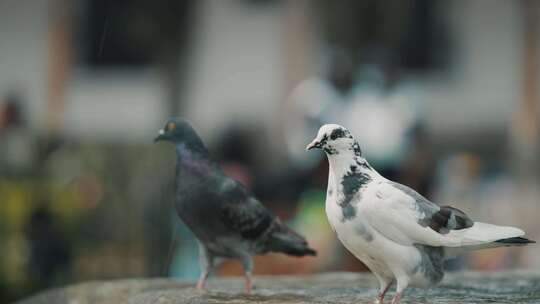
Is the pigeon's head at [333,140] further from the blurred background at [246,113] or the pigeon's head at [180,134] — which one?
the blurred background at [246,113]

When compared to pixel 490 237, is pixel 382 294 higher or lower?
lower

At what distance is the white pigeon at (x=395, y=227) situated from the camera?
429 centimetres

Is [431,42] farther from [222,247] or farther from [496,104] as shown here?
[222,247]

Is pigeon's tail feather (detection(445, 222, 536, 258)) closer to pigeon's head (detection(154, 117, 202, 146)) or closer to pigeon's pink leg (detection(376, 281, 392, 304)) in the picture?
pigeon's pink leg (detection(376, 281, 392, 304))

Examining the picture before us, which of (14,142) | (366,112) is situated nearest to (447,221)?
(366,112)

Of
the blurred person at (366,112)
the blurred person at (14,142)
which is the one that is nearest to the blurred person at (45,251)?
the blurred person at (14,142)

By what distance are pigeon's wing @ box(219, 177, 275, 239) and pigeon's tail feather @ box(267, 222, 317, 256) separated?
0.05 m

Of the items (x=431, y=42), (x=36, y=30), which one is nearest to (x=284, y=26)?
(x=431, y=42)

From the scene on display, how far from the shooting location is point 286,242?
201 inches

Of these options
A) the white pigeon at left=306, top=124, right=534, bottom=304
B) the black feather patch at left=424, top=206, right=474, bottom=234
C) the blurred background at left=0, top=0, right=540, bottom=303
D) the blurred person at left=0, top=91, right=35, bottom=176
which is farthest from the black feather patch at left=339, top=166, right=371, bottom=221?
the blurred person at left=0, top=91, right=35, bottom=176

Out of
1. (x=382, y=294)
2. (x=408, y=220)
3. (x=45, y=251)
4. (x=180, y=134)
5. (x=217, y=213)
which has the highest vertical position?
(x=180, y=134)

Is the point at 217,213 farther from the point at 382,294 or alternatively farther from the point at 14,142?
A: the point at 14,142

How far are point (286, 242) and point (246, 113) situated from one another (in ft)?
31.7

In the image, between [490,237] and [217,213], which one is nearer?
[490,237]
